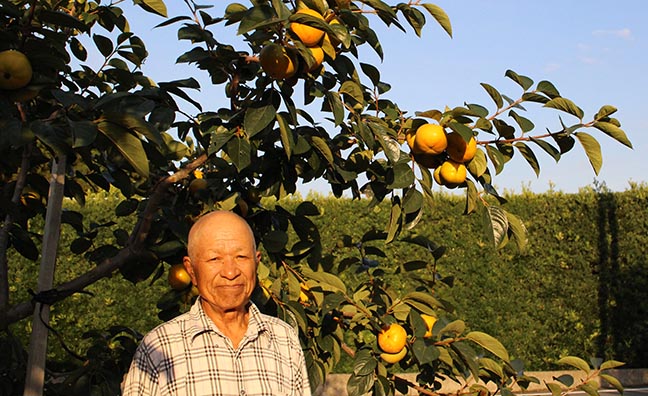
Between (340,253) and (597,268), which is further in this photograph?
(597,268)

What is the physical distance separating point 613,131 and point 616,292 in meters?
7.66

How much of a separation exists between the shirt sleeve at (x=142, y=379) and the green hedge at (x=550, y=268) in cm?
648

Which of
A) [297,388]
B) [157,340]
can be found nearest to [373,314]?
[297,388]

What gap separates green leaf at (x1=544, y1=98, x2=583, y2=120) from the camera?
213cm

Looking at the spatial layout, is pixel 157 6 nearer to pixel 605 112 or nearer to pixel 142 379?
pixel 142 379

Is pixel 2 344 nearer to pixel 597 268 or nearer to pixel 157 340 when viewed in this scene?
pixel 157 340

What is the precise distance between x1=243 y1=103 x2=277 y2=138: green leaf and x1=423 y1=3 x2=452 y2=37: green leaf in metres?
0.56

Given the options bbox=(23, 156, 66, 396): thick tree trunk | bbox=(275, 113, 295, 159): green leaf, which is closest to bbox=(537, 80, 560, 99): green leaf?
bbox=(275, 113, 295, 159): green leaf

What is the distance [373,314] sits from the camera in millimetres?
2434

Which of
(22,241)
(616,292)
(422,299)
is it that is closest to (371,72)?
(422,299)

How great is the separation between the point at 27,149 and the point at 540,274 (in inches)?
296

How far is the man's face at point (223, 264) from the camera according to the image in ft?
5.99

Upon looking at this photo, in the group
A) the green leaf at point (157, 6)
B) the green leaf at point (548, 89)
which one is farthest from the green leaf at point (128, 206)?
the green leaf at point (548, 89)

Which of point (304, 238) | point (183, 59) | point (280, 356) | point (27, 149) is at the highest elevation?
point (183, 59)
